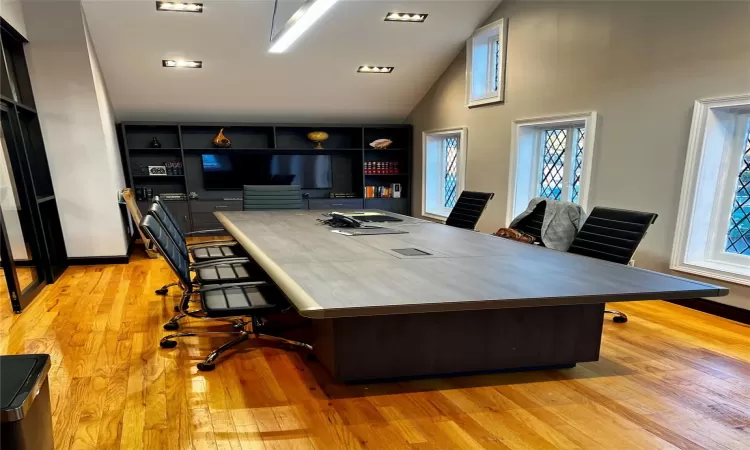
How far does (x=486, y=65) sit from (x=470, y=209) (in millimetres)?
2316

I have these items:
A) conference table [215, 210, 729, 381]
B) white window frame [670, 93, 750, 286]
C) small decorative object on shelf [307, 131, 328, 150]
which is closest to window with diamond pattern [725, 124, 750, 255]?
white window frame [670, 93, 750, 286]

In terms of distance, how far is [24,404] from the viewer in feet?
3.47

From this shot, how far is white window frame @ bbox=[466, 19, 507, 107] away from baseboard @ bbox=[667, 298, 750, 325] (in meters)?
2.80

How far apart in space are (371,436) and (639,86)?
3404 mm

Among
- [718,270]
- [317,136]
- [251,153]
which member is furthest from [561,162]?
[251,153]

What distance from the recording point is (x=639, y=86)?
3.56 m

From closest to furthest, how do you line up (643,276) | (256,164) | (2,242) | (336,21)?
(643,276)
(2,242)
(336,21)
(256,164)

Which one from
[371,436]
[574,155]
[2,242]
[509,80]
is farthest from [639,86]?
[2,242]

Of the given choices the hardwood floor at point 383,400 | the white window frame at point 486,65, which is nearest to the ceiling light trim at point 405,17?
the white window frame at point 486,65

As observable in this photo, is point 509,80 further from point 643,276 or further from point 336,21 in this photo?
point 643,276

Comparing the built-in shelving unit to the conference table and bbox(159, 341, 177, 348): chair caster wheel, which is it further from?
the conference table

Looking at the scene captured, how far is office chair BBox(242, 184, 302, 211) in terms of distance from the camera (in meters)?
4.86

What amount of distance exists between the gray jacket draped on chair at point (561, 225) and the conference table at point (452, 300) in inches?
37.8

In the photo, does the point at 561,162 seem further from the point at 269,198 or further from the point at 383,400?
the point at 383,400
